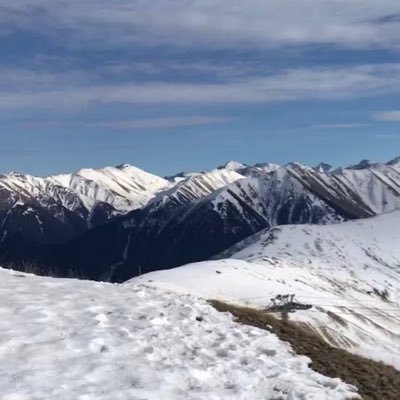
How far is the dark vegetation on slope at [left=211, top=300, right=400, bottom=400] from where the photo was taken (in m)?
17.0

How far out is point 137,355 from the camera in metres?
15.9

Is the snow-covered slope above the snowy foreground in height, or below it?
below

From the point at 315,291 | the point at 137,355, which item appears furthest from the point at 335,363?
the point at 315,291

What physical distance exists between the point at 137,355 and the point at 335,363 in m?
5.99

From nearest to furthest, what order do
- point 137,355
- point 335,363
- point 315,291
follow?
point 137,355 → point 335,363 → point 315,291

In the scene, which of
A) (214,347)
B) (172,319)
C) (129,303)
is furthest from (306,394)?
(129,303)

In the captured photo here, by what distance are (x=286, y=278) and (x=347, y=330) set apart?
2980cm

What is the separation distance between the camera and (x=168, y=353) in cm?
1638

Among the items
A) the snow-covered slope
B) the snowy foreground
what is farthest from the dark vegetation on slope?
the snow-covered slope

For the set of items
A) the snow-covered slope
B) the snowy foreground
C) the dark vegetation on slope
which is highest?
the snowy foreground

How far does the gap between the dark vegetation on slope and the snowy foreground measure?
62cm

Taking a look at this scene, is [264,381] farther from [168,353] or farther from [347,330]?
[347,330]

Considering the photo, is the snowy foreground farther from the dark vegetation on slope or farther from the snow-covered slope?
the snow-covered slope

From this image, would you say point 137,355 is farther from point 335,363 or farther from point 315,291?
point 315,291
